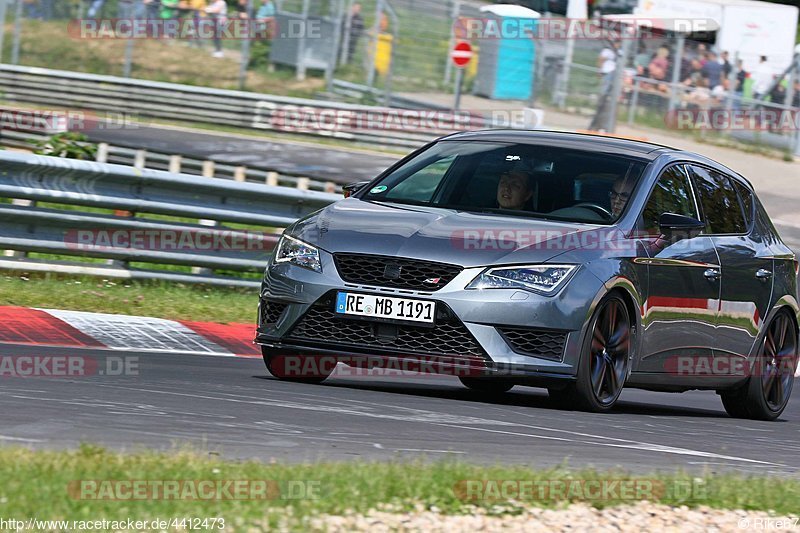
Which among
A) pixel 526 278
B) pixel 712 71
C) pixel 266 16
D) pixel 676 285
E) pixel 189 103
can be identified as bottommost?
pixel 189 103

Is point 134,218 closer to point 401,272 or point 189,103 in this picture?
point 401,272

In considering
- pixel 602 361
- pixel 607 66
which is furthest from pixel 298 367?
pixel 607 66

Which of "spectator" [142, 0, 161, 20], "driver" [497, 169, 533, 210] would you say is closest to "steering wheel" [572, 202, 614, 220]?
"driver" [497, 169, 533, 210]

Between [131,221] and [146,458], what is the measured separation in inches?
291

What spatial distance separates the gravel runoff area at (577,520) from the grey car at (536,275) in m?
2.41

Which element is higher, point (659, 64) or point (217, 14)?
point (217, 14)

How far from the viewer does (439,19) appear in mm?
30891

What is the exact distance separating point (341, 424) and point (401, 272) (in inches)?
50.0

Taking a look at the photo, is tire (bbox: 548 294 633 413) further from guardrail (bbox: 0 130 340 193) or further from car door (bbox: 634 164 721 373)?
guardrail (bbox: 0 130 340 193)

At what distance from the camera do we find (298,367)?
28.5ft

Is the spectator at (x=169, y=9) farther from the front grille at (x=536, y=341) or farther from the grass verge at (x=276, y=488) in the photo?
the grass verge at (x=276, y=488)

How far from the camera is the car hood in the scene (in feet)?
25.4

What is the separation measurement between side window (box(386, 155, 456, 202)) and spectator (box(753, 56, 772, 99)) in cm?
2436

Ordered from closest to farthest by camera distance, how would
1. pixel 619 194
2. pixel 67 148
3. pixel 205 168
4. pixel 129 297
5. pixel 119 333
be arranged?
pixel 619 194, pixel 119 333, pixel 129 297, pixel 67 148, pixel 205 168
